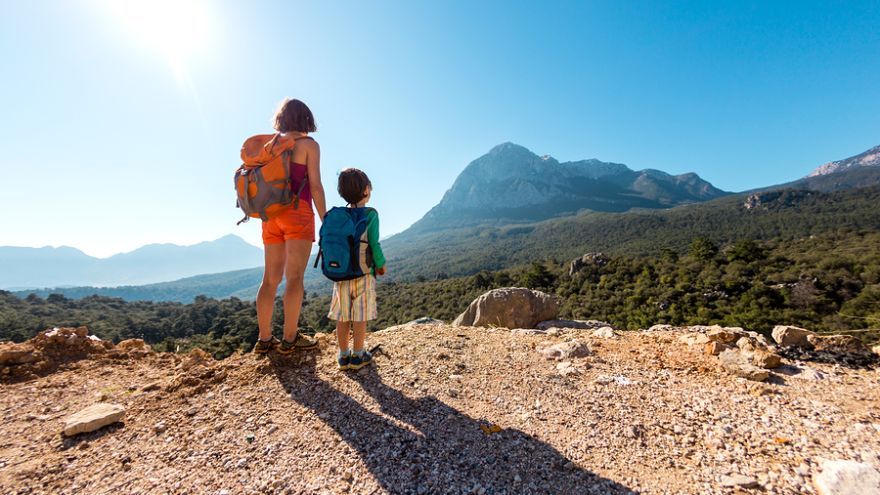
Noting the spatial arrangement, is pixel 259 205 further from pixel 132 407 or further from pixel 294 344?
pixel 132 407

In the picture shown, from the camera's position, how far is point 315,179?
3.17 metres

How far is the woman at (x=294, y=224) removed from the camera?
10.3 ft

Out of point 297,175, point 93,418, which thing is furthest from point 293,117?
point 93,418

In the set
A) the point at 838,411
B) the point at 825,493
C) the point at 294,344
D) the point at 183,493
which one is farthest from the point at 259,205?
the point at 838,411

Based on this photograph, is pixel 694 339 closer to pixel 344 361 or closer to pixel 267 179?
pixel 344 361

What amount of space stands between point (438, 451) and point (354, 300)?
1467mm

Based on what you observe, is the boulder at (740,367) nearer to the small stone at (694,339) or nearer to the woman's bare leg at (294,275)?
the small stone at (694,339)

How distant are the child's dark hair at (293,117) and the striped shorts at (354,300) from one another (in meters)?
1.61

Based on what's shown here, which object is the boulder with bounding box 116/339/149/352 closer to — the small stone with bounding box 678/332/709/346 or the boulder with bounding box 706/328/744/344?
the small stone with bounding box 678/332/709/346

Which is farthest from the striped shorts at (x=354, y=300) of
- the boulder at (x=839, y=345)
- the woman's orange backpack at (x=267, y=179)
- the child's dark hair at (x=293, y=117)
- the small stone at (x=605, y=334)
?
the boulder at (x=839, y=345)

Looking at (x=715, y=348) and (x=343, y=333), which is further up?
(x=343, y=333)

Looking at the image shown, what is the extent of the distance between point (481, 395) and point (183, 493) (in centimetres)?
202

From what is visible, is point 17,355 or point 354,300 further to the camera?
point 17,355

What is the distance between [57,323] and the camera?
127 ft
